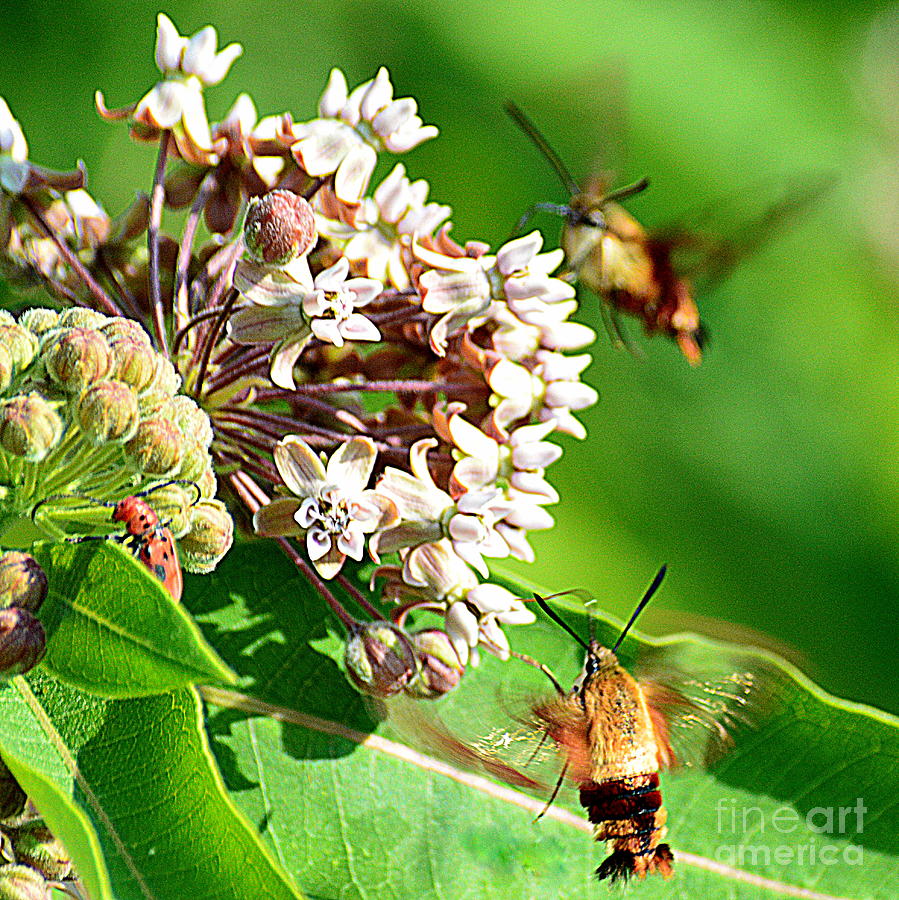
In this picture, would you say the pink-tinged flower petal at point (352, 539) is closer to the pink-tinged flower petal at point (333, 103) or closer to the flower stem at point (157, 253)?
the flower stem at point (157, 253)

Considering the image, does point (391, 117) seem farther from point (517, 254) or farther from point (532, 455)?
point (532, 455)

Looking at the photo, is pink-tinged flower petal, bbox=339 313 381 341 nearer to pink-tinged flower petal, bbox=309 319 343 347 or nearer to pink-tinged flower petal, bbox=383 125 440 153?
pink-tinged flower petal, bbox=309 319 343 347

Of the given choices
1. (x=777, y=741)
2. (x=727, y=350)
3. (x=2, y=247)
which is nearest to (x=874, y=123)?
(x=727, y=350)

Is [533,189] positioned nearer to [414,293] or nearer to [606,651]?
[414,293]

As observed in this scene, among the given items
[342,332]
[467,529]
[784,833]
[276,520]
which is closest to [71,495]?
[276,520]

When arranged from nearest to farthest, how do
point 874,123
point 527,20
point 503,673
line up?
point 503,673, point 527,20, point 874,123

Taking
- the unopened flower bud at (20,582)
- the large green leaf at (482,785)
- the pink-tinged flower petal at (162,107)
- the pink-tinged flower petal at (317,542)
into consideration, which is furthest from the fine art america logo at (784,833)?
the pink-tinged flower petal at (162,107)
